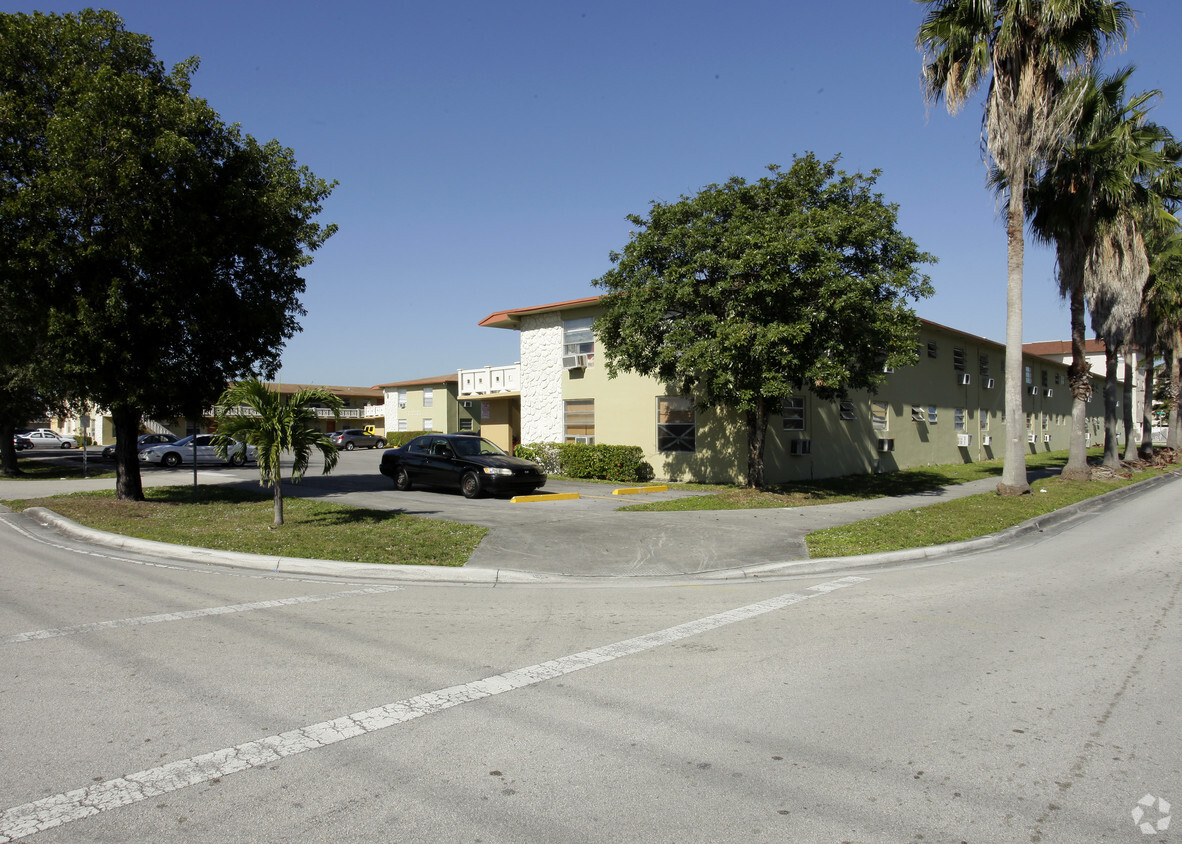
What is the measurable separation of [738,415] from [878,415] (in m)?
7.99

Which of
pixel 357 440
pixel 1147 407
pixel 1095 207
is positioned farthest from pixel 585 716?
pixel 357 440

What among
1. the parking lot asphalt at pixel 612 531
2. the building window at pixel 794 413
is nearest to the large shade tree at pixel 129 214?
the parking lot asphalt at pixel 612 531

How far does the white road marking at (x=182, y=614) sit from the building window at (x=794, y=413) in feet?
50.1

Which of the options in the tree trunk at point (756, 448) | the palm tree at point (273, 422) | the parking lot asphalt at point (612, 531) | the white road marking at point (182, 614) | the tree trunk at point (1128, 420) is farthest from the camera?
the tree trunk at point (1128, 420)

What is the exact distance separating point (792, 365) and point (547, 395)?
11625 mm

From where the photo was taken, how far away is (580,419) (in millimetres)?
24297

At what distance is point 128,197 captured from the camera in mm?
13609

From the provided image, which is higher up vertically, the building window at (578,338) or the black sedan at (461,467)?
the building window at (578,338)

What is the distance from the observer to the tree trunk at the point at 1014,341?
16875mm

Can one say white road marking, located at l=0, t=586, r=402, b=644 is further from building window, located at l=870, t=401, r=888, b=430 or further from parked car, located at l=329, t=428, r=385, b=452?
parked car, located at l=329, t=428, r=385, b=452

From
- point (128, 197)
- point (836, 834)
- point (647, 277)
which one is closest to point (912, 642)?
point (836, 834)

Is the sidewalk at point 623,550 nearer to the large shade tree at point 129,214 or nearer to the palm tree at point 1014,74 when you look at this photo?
the large shade tree at point 129,214

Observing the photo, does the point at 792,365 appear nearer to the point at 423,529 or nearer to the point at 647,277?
the point at 647,277

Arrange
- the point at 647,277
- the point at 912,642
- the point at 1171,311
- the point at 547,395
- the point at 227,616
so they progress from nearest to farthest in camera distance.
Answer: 1. the point at 912,642
2. the point at 227,616
3. the point at 647,277
4. the point at 547,395
5. the point at 1171,311
